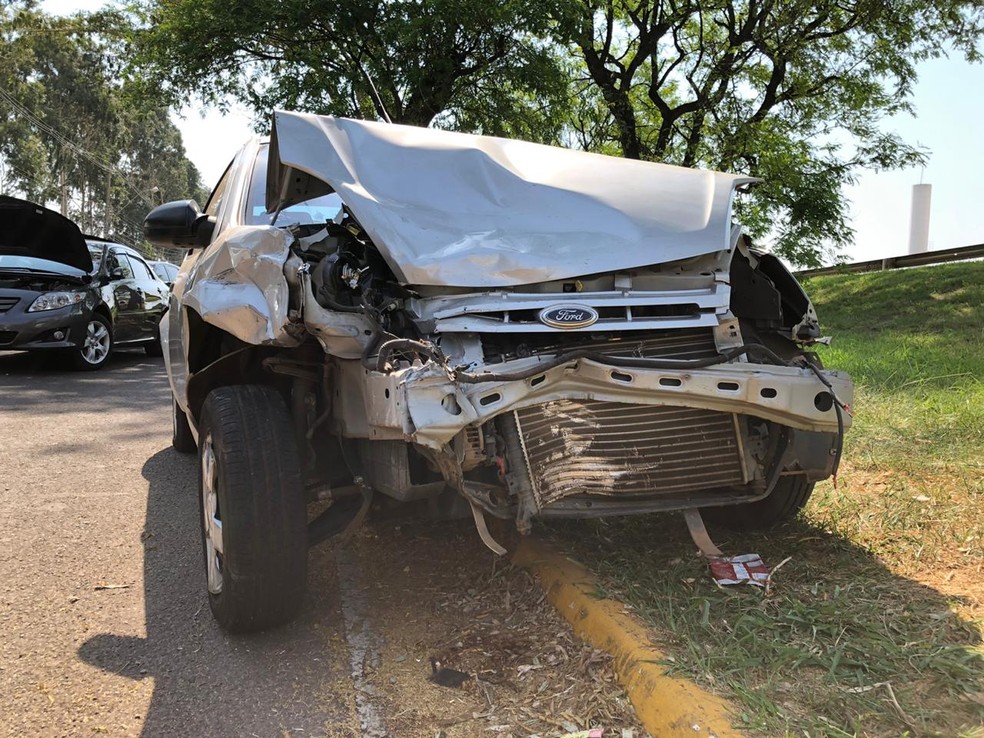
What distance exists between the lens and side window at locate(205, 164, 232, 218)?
172 inches

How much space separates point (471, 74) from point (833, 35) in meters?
6.59

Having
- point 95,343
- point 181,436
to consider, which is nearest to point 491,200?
point 181,436

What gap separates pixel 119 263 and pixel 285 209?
813 cm

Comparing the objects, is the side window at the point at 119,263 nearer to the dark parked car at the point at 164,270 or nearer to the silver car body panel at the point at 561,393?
the dark parked car at the point at 164,270

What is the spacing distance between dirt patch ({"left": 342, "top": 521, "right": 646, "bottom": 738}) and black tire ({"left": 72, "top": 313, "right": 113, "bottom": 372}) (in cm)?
766

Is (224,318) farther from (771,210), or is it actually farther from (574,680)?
(771,210)

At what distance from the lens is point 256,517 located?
2.59 m

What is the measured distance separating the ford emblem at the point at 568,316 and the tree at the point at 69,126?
24.8 m

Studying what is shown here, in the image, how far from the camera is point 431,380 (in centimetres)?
225

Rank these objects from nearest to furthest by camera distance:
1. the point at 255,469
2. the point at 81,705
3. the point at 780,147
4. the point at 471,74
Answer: the point at 81,705, the point at 255,469, the point at 471,74, the point at 780,147

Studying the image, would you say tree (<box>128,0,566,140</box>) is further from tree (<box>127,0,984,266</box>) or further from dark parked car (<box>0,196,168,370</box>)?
dark parked car (<box>0,196,168,370</box>)

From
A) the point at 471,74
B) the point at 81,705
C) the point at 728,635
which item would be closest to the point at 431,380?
the point at 728,635

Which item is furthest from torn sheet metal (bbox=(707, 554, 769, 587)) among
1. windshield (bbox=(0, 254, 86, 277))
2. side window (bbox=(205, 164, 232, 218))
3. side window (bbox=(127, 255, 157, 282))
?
side window (bbox=(127, 255, 157, 282))

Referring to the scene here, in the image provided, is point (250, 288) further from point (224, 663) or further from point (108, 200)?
point (108, 200)
